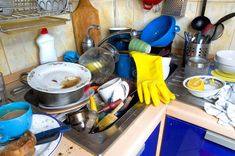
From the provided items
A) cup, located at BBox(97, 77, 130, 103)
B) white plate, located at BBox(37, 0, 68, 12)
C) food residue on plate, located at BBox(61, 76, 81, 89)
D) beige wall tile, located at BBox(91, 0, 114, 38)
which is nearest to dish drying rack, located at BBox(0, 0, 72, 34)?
white plate, located at BBox(37, 0, 68, 12)

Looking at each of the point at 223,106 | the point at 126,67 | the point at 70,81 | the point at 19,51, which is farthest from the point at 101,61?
the point at 223,106

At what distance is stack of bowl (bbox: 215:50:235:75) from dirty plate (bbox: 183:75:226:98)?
0.11 meters

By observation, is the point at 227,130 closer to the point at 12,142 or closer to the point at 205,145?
the point at 205,145

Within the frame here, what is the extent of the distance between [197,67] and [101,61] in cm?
48

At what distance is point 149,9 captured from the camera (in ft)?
3.92

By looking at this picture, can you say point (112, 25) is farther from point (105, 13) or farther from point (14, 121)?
point (14, 121)

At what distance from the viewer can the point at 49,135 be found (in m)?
0.54

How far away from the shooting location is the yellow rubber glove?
74cm

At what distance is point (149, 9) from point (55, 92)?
849mm

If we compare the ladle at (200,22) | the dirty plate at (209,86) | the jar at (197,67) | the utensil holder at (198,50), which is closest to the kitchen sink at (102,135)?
the dirty plate at (209,86)

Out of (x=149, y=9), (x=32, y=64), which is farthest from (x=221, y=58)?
(x=32, y=64)

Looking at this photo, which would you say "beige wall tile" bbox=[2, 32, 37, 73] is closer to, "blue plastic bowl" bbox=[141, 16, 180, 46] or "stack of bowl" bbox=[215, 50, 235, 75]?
"blue plastic bowl" bbox=[141, 16, 180, 46]

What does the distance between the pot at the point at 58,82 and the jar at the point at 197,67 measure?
19.2 inches

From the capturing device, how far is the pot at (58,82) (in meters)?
0.68
